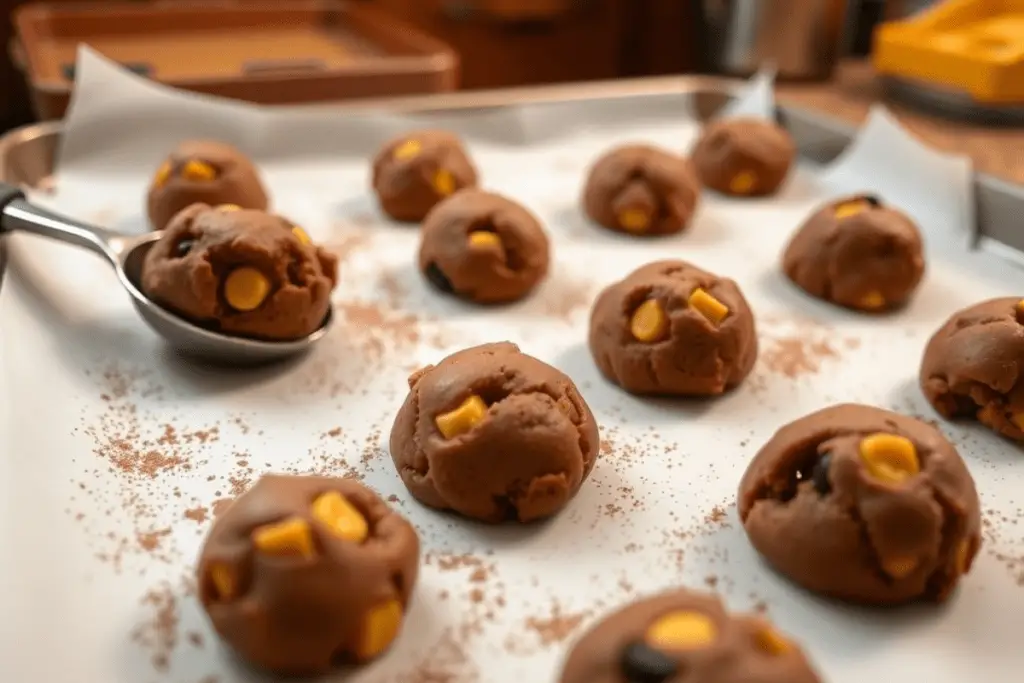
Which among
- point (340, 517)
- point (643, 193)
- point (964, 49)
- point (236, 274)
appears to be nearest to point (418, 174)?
point (643, 193)

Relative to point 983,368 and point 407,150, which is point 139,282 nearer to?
point 407,150

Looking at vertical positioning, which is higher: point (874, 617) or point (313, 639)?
point (313, 639)

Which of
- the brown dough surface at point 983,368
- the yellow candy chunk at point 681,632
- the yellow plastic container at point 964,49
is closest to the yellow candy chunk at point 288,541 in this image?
the yellow candy chunk at point 681,632

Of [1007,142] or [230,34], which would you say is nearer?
[1007,142]

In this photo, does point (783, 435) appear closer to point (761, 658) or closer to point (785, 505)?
point (785, 505)

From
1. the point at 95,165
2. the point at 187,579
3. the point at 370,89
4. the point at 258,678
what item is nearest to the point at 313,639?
the point at 258,678

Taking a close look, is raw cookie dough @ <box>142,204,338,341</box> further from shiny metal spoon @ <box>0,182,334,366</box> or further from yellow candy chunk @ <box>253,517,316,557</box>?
yellow candy chunk @ <box>253,517,316,557</box>

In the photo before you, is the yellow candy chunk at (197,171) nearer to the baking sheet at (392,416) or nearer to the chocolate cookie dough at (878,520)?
the baking sheet at (392,416)
